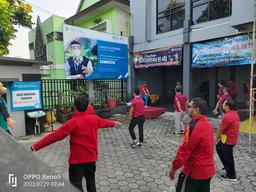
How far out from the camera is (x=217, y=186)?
417 centimetres

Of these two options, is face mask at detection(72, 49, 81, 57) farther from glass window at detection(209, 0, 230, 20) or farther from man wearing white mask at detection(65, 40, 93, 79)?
glass window at detection(209, 0, 230, 20)

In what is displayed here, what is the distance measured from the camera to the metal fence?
33.8 ft

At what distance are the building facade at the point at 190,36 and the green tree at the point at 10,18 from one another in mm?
6130

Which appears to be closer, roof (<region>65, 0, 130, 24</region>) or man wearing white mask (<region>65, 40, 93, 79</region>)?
man wearing white mask (<region>65, 40, 93, 79</region>)

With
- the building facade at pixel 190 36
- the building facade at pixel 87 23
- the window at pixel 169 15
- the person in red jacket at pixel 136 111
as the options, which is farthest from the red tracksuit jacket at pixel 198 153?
the building facade at pixel 87 23

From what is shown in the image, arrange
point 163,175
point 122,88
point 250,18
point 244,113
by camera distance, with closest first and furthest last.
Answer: point 163,175 → point 250,18 → point 244,113 → point 122,88

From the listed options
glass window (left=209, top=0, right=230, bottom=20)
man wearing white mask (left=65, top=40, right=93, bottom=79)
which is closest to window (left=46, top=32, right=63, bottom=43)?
man wearing white mask (left=65, top=40, right=93, bottom=79)

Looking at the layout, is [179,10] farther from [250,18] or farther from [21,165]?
[21,165]

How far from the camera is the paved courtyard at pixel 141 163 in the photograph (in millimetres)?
4242

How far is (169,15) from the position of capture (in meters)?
11.7

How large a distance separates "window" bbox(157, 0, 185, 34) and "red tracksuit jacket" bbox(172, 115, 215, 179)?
367 inches

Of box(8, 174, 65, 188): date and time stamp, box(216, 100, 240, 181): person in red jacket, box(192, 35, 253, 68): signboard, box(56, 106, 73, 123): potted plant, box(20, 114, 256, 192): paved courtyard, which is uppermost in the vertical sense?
box(192, 35, 253, 68): signboard

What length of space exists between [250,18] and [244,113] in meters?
4.11

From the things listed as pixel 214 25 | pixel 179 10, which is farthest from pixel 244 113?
pixel 179 10
